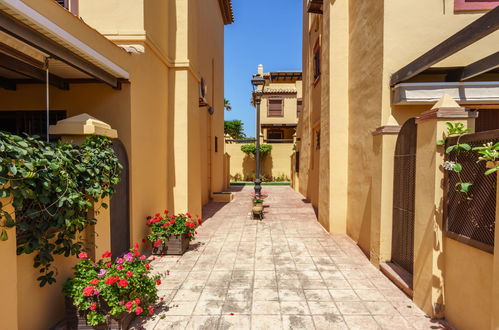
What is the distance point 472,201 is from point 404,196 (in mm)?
1381

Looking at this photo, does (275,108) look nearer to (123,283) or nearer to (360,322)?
(360,322)

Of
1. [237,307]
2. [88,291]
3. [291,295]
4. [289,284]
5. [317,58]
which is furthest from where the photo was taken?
[317,58]

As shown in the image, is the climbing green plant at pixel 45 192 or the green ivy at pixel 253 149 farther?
the green ivy at pixel 253 149

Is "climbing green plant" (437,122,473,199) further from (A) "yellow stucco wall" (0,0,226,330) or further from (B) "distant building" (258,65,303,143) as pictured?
(B) "distant building" (258,65,303,143)

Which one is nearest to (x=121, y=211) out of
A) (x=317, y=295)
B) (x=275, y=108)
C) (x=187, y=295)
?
(x=187, y=295)

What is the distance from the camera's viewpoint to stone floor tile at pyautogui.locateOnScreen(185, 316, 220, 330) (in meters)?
3.06

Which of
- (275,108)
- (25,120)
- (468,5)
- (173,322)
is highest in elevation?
(275,108)

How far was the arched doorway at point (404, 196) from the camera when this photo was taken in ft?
13.1

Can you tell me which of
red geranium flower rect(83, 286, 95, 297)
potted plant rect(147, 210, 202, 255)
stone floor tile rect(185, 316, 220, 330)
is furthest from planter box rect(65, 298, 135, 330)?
potted plant rect(147, 210, 202, 255)

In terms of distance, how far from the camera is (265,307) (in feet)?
11.3

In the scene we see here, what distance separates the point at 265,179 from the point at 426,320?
19613 mm

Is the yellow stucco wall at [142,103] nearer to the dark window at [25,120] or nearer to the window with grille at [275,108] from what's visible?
the dark window at [25,120]

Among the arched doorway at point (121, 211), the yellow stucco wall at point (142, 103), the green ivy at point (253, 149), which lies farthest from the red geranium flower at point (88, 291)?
the green ivy at point (253, 149)

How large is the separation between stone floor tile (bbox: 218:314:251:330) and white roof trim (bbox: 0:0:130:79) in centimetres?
433
